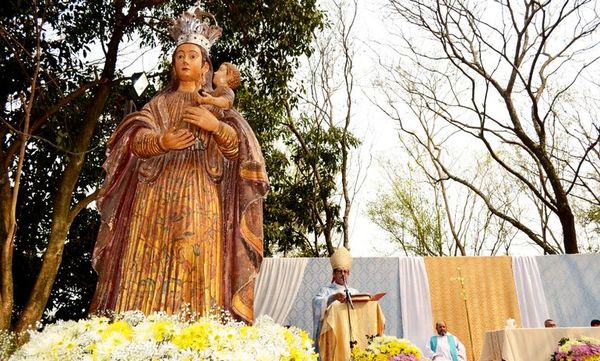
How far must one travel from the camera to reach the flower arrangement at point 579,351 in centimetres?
607

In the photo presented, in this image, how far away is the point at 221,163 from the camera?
157 inches

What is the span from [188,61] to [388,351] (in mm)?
3270

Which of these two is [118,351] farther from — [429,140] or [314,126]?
[429,140]

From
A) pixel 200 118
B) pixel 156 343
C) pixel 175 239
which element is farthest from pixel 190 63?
pixel 156 343

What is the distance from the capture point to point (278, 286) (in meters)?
14.1

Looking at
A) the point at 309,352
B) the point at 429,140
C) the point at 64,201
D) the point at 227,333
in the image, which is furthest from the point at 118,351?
the point at 429,140

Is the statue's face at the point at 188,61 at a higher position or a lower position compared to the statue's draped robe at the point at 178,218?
higher

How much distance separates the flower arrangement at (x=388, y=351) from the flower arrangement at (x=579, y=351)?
6.53 ft

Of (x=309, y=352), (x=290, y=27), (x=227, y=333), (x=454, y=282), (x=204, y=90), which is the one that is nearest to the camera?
(x=227, y=333)

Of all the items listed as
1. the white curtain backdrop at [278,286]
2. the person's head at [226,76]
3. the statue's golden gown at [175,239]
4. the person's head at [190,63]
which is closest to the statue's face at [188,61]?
the person's head at [190,63]

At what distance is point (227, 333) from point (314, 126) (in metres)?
15.5

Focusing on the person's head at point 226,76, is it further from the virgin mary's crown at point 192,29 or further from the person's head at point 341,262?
the person's head at point 341,262

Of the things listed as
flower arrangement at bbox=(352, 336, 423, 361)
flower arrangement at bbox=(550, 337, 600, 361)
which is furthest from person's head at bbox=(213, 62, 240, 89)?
flower arrangement at bbox=(550, 337, 600, 361)

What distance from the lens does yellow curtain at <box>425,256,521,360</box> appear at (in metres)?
13.7
